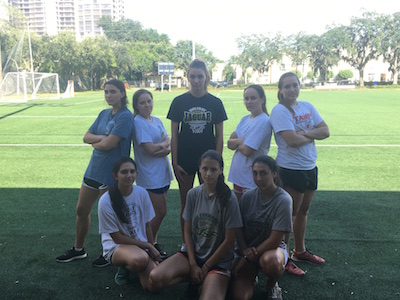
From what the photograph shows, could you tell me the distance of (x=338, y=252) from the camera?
3855 millimetres

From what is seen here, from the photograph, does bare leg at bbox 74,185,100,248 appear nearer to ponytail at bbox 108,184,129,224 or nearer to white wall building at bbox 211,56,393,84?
ponytail at bbox 108,184,129,224

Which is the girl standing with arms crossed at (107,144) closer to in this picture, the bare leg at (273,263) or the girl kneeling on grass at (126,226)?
the girl kneeling on grass at (126,226)

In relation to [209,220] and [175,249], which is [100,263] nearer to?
[175,249]

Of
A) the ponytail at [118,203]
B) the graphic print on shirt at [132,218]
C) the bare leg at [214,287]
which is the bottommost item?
the bare leg at [214,287]

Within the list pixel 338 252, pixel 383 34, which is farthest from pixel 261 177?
pixel 383 34

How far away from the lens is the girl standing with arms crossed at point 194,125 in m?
3.69

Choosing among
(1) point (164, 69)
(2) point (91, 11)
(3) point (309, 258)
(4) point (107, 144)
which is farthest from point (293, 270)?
(2) point (91, 11)

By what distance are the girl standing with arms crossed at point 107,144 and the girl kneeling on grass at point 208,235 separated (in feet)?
2.91

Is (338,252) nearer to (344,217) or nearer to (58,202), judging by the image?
(344,217)

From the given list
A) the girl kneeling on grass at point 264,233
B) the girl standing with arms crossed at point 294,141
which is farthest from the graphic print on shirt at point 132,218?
the girl standing with arms crossed at point 294,141

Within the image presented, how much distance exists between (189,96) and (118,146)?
0.85 meters

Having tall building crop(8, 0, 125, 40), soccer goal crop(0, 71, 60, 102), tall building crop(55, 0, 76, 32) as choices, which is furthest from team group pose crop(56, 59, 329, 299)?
tall building crop(55, 0, 76, 32)

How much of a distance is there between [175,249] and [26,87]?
100 feet

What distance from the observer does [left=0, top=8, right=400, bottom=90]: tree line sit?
52.4 metres
